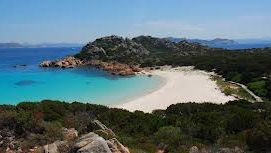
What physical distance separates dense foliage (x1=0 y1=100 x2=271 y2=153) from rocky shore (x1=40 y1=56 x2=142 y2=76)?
45.3 meters

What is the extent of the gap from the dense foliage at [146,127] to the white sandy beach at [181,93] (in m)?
13.8

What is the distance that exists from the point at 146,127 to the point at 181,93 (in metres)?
26.0

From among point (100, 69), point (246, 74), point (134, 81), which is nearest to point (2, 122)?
point (246, 74)

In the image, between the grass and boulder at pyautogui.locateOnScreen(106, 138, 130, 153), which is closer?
boulder at pyautogui.locateOnScreen(106, 138, 130, 153)

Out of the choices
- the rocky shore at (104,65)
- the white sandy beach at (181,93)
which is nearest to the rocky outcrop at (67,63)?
the rocky shore at (104,65)

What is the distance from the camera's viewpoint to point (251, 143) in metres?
15.2

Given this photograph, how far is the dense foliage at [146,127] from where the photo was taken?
15.2 m

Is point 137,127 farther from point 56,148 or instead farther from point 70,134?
point 56,148

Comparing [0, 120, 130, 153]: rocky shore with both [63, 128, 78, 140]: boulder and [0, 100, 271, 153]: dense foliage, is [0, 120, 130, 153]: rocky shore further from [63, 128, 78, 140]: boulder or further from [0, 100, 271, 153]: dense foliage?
[0, 100, 271, 153]: dense foliage

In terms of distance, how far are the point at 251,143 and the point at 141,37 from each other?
121 metres

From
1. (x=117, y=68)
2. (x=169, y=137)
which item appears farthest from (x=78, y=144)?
(x=117, y=68)

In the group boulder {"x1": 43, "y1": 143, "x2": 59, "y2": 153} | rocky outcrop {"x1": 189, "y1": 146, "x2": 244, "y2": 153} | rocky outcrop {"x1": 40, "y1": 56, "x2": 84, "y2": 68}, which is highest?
boulder {"x1": 43, "y1": 143, "x2": 59, "y2": 153}

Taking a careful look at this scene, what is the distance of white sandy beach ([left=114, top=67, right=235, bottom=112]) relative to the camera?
1481 inches

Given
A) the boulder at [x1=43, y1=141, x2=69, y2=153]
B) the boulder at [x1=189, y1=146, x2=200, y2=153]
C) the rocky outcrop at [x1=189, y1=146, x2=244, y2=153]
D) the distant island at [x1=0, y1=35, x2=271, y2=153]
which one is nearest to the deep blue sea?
the distant island at [x1=0, y1=35, x2=271, y2=153]
